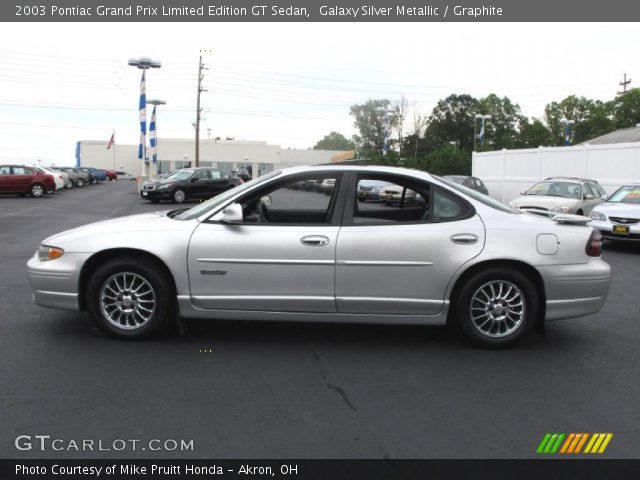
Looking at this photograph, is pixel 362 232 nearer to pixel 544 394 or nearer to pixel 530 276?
pixel 530 276

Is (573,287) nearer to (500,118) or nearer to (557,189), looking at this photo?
(557,189)

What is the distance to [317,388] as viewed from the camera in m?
4.30

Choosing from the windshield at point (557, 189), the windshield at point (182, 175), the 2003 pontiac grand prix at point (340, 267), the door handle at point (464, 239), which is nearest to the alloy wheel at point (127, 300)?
the 2003 pontiac grand prix at point (340, 267)

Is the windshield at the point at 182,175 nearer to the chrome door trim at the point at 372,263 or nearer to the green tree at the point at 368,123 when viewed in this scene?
the chrome door trim at the point at 372,263

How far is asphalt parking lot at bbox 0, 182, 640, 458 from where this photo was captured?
137 inches

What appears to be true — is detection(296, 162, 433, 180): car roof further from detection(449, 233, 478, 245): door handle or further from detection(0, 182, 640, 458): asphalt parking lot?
detection(0, 182, 640, 458): asphalt parking lot

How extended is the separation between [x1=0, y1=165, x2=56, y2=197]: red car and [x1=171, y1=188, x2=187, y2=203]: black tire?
7645mm

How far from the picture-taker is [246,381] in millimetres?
4406

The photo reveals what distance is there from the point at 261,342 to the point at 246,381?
1.01 meters

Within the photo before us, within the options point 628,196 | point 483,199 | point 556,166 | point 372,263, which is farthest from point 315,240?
point 556,166

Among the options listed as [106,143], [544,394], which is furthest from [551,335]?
[106,143]

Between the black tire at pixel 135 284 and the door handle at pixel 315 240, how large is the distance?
1.20 metres

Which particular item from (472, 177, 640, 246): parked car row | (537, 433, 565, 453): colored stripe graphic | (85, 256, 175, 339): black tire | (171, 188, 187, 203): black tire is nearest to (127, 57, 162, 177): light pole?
(171, 188, 187, 203): black tire

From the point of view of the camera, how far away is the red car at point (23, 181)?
29.8 meters
